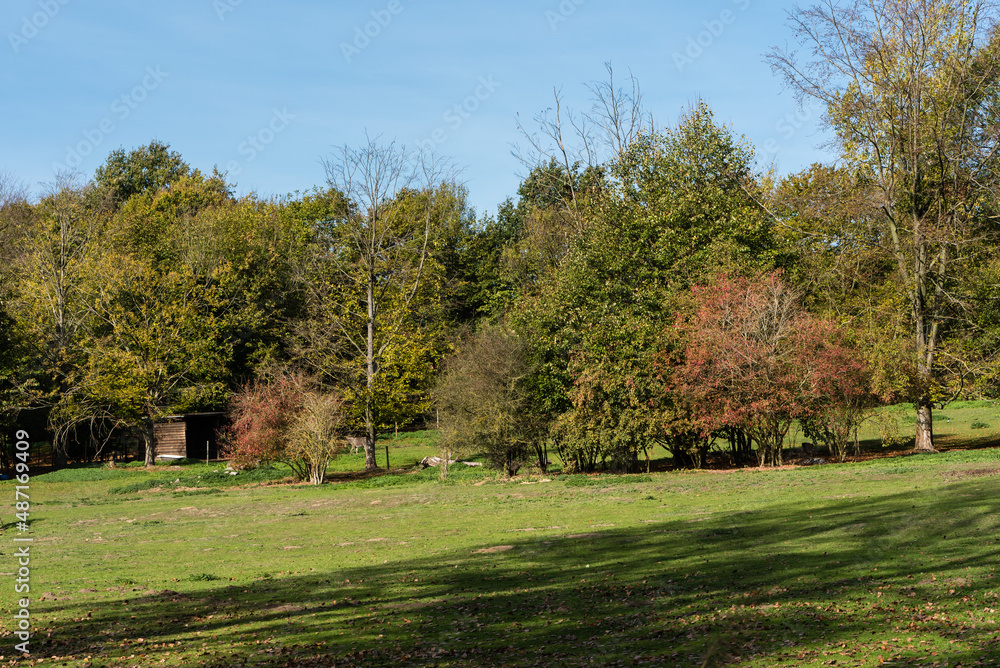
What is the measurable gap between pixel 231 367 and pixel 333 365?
640 inches

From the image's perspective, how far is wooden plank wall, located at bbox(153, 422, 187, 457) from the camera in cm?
5319

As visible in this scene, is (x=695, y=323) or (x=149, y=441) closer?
(x=695, y=323)

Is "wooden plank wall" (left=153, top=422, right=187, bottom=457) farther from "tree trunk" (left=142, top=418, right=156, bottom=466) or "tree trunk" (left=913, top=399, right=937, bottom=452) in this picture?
"tree trunk" (left=913, top=399, right=937, bottom=452)

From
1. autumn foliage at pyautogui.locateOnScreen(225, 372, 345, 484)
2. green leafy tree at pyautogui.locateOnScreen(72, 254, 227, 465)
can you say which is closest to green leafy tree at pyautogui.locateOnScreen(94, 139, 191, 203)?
green leafy tree at pyautogui.locateOnScreen(72, 254, 227, 465)

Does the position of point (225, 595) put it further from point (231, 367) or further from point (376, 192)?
point (231, 367)

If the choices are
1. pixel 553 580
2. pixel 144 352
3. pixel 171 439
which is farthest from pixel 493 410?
pixel 171 439

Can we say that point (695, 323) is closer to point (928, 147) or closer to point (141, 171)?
point (928, 147)

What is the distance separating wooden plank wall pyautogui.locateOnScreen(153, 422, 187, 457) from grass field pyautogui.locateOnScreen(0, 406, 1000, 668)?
2713 centimetres

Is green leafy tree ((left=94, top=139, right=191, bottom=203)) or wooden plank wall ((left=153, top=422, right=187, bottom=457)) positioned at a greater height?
green leafy tree ((left=94, top=139, right=191, bottom=203))

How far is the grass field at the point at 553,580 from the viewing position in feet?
32.6

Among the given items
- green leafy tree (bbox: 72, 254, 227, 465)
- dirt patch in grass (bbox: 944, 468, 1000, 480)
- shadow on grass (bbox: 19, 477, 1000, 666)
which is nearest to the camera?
shadow on grass (bbox: 19, 477, 1000, 666)

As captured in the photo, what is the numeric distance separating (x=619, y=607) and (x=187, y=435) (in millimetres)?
47324

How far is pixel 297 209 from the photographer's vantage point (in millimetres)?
74000

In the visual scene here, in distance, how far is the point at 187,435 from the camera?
53938 millimetres
